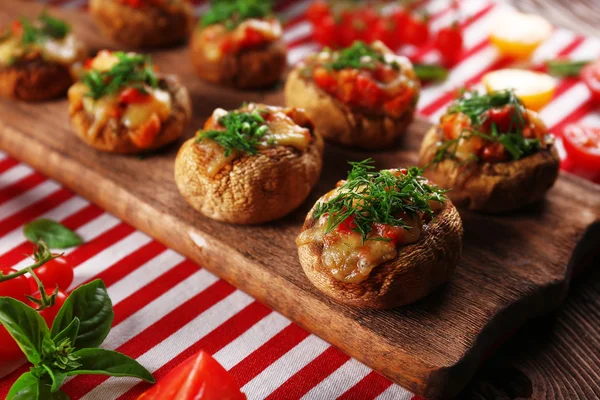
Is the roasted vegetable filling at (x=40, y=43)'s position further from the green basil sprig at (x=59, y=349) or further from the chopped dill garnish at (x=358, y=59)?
the green basil sprig at (x=59, y=349)

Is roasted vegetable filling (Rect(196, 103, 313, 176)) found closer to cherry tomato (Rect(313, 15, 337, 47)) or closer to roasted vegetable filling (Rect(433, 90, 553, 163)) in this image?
roasted vegetable filling (Rect(433, 90, 553, 163))

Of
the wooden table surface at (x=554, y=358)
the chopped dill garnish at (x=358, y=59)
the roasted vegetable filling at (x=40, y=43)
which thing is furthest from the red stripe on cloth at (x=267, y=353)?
the roasted vegetable filling at (x=40, y=43)

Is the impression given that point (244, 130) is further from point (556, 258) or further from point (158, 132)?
point (556, 258)

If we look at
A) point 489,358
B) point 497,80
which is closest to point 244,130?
point 489,358

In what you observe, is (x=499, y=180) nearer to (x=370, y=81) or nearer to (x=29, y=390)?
(x=370, y=81)

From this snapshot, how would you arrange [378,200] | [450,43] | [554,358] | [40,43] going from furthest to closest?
1. [450,43]
2. [40,43]
3. [554,358]
4. [378,200]

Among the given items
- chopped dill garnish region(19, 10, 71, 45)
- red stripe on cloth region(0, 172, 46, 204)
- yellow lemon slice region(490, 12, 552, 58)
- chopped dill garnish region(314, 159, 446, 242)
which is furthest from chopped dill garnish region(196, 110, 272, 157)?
yellow lemon slice region(490, 12, 552, 58)

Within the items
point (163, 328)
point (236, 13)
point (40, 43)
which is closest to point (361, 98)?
point (236, 13)
